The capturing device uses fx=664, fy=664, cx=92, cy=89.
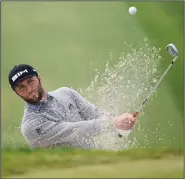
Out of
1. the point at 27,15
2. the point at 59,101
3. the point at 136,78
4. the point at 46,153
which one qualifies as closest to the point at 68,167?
the point at 46,153

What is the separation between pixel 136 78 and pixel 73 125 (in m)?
0.49

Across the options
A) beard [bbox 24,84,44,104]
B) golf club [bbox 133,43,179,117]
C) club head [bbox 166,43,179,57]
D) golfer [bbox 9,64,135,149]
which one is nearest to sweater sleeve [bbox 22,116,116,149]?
golfer [bbox 9,64,135,149]

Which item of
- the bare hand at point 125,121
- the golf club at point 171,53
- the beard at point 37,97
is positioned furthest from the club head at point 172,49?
the beard at point 37,97

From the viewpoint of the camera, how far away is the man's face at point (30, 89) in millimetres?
3992

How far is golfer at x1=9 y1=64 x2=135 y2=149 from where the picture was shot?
13.2 ft

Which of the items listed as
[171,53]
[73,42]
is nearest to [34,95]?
[73,42]

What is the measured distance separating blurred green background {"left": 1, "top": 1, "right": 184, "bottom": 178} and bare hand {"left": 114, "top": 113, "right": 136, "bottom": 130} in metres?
0.07

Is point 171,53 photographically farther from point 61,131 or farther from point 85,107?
point 61,131

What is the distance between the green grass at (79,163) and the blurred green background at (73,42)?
0.08m

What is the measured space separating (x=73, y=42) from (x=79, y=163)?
2.44 feet

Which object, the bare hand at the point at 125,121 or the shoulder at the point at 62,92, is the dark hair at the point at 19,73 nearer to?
the shoulder at the point at 62,92

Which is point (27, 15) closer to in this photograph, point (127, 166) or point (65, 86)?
point (65, 86)

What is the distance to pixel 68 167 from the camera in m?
4.07

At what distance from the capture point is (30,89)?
400 cm
